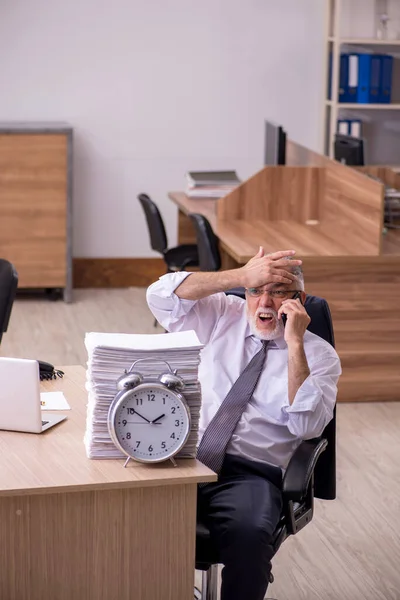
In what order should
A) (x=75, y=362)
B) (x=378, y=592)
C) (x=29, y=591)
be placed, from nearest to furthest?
1. (x=29, y=591)
2. (x=378, y=592)
3. (x=75, y=362)

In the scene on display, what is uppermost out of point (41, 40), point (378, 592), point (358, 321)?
point (41, 40)

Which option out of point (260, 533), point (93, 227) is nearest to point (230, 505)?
point (260, 533)

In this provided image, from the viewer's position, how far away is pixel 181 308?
315 cm

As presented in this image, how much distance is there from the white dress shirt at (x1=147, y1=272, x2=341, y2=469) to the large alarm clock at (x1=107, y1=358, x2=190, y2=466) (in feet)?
1.52

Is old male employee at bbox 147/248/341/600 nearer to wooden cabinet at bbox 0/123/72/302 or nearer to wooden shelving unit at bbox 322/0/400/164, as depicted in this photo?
wooden cabinet at bbox 0/123/72/302

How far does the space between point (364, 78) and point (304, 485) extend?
212 inches

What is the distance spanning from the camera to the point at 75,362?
5910 millimetres

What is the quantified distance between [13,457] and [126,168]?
5.34 metres

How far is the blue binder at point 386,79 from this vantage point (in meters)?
7.62

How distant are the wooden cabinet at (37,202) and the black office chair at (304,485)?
4315mm

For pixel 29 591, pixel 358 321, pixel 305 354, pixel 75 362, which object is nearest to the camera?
pixel 29 591

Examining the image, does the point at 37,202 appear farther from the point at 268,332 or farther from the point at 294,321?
the point at 294,321

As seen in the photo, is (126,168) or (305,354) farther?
(126,168)

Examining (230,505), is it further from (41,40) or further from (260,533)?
(41,40)
